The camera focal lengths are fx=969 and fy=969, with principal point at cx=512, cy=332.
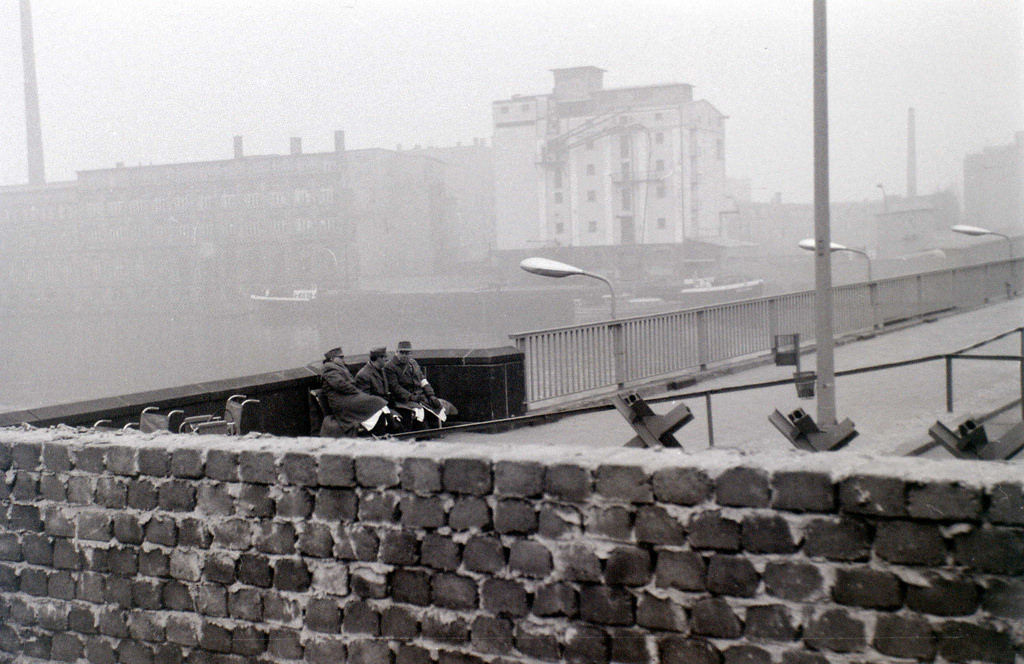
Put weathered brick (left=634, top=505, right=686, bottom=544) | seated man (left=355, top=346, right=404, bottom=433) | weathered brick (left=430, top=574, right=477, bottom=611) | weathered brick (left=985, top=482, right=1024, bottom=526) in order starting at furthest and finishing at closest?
seated man (left=355, top=346, right=404, bottom=433) → weathered brick (left=430, top=574, right=477, bottom=611) → weathered brick (left=634, top=505, right=686, bottom=544) → weathered brick (left=985, top=482, right=1024, bottom=526)

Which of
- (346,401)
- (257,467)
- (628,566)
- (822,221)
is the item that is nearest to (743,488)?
(628,566)

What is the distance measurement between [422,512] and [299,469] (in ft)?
2.34

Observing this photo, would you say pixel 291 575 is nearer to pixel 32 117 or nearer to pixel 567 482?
pixel 567 482

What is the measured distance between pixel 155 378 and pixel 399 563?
331ft

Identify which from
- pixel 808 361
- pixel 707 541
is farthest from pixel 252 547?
pixel 808 361

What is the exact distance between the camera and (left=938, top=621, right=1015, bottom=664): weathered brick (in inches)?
130

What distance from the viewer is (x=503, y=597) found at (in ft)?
14.0

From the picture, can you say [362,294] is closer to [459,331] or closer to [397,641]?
[459,331]

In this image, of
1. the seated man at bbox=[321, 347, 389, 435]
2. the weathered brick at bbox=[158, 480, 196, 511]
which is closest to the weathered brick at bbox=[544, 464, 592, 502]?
the weathered brick at bbox=[158, 480, 196, 511]

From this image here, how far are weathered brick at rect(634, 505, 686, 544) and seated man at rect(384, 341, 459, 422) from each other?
10.2 m

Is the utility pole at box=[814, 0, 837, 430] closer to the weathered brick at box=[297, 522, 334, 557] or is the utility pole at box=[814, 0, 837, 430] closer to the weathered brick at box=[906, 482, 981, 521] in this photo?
the weathered brick at box=[297, 522, 334, 557]

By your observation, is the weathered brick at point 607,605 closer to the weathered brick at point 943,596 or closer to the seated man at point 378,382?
the weathered brick at point 943,596

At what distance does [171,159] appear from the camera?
146 m

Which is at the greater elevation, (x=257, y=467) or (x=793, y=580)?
(x=257, y=467)
